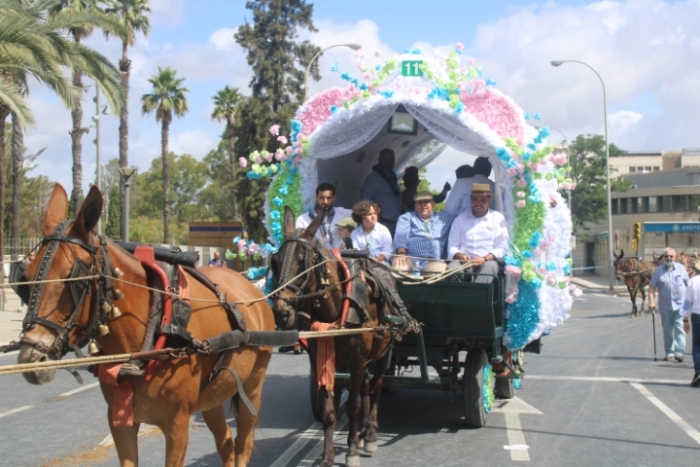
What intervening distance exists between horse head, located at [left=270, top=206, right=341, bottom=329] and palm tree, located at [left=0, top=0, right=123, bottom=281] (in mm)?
10989

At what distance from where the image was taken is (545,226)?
8406 mm

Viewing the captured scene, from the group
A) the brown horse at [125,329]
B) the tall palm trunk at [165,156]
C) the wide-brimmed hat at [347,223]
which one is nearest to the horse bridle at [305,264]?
the brown horse at [125,329]

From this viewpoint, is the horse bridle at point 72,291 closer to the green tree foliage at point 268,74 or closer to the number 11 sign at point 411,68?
the number 11 sign at point 411,68

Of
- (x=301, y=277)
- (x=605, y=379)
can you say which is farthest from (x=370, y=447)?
(x=605, y=379)

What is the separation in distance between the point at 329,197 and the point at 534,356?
823cm

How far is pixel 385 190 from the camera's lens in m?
10.3

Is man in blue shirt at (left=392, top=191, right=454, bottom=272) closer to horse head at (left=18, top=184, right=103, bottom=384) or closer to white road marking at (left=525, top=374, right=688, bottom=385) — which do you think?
white road marking at (left=525, top=374, right=688, bottom=385)

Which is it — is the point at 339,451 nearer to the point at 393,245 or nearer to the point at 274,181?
the point at 393,245

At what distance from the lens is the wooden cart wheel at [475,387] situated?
8414mm

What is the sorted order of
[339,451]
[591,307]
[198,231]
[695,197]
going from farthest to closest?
[695,197]
[198,231]
[591,307]
[339,451]

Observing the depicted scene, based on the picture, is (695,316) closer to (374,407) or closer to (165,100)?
(374,407)

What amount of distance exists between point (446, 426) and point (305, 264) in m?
3.23

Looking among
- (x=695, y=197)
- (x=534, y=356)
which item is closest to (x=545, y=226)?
(x=534, y=356)

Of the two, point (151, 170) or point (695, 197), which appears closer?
point (695, 197)
